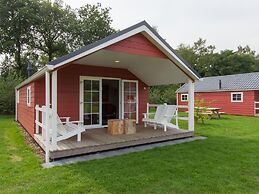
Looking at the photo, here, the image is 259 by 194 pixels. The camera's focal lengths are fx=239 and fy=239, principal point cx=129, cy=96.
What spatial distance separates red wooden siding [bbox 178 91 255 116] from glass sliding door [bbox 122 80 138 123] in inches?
394

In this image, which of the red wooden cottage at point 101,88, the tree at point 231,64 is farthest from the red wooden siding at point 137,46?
the tree at point 231,64

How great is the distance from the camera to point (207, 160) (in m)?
5.39

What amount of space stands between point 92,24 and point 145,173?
26.1m

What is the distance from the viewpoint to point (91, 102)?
894 centimetres

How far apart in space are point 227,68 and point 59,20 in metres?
26.3

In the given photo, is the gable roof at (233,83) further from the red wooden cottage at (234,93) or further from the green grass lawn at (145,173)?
the green grass lawn at (145,173)

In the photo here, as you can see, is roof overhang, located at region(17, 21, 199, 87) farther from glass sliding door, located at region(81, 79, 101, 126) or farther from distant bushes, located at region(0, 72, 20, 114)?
distant bushes, located at region(0, 72, 20, 114)

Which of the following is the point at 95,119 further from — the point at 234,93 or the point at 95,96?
the point at 234,93

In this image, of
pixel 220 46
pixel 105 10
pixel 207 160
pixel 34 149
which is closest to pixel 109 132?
pixel 34 149

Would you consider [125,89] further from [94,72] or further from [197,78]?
[197,78]

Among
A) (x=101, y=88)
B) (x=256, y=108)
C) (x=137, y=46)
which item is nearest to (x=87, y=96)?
(x=101, y=88)

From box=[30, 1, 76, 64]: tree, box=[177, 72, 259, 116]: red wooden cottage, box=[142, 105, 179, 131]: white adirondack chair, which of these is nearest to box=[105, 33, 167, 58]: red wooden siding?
box=[142, 105, 179, 131]: white adirondack chair

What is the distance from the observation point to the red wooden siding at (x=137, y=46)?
20.7ft

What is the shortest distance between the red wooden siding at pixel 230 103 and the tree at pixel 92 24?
1370 centimetres
